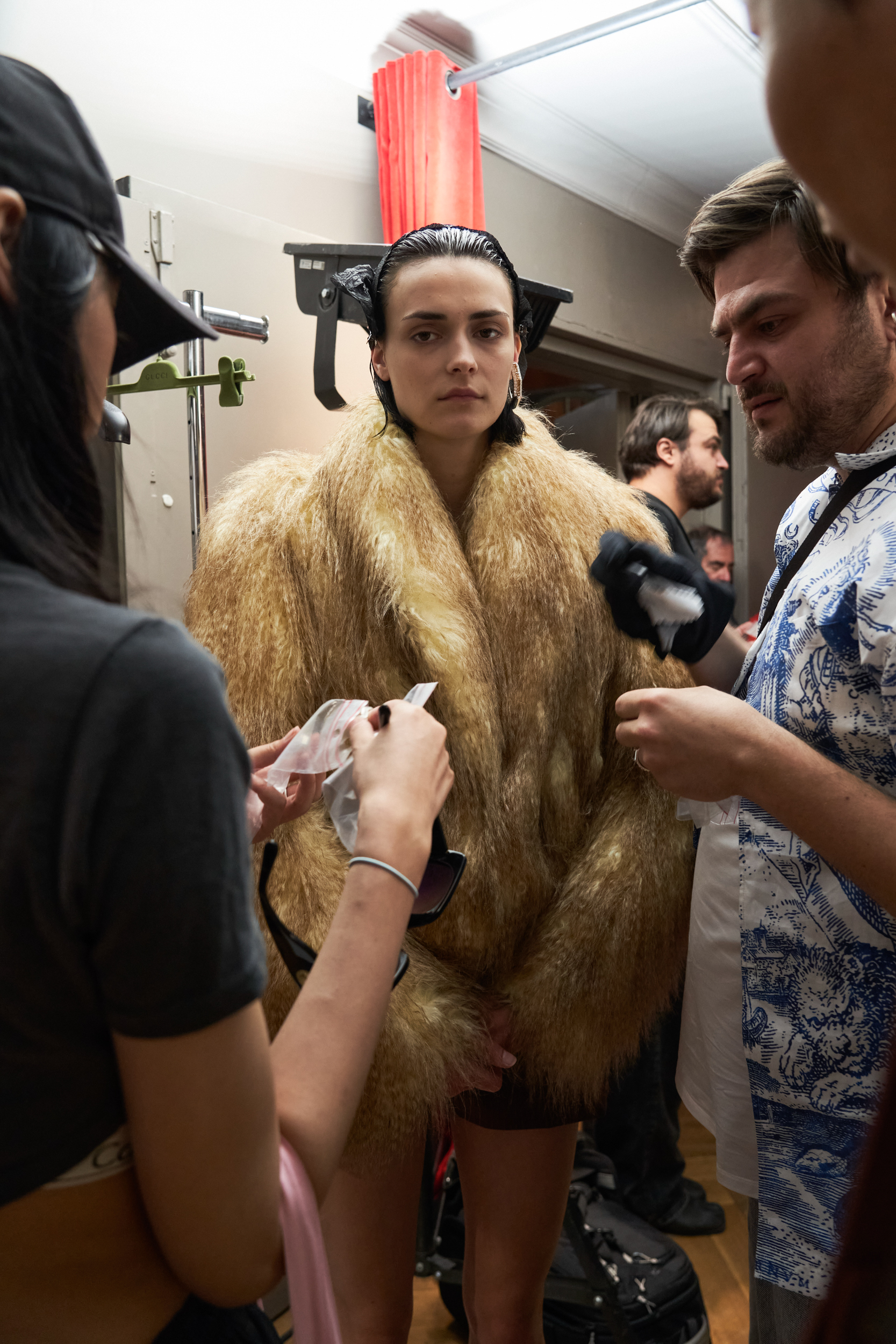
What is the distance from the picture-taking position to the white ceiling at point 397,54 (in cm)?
193

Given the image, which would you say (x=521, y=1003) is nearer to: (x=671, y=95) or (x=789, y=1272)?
(x=789, y=1272)

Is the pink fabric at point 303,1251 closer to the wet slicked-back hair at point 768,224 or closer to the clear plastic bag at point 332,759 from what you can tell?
the clear plastic bag at point 332,759

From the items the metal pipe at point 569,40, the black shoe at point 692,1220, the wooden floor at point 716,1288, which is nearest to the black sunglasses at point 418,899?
the wooden floor at point 716,1288

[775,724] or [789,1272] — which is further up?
[775,724]

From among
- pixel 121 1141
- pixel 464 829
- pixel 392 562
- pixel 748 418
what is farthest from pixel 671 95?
pixel 121 1141

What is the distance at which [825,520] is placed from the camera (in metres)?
1.12

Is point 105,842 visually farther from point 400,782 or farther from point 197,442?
point 197,442

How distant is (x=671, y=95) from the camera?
2.99 meters

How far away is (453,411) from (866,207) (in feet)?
3.08

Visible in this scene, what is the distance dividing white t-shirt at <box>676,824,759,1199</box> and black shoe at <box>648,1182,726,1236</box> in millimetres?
1204

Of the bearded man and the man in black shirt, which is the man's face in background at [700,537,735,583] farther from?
the bearded man

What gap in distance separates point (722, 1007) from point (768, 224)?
3.17 feet

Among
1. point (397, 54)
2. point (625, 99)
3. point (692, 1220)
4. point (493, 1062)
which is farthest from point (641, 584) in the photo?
point (625, 99)

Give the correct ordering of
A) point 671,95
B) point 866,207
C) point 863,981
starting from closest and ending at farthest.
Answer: point 866,207
point 863,981
point 671,95
